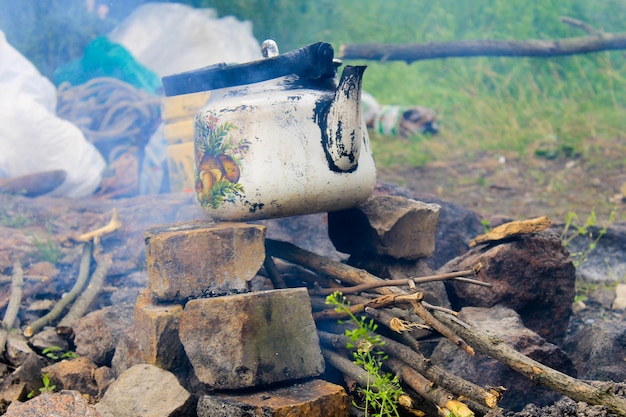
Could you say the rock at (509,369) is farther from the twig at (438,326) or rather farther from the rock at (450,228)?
the rock at (450,228)

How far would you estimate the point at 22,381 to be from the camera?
2301 millimetres

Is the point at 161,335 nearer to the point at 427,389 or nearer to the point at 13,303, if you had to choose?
the point at 427,389

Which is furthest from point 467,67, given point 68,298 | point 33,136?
point 68,298

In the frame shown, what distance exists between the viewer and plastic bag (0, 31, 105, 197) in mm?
4664

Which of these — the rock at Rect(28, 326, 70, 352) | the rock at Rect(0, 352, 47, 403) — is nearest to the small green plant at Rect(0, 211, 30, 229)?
the rock at Rect(28, 326, 70, 352)

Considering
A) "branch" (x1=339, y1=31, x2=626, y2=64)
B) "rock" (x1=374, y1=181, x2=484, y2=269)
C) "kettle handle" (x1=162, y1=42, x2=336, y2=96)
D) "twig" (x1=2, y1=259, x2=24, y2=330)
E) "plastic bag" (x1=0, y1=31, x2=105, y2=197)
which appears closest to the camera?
"kettle handle" (x1=162, y1=42, x2=336, y2=96)

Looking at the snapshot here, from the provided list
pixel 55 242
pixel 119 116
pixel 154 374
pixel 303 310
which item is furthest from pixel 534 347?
pixel 119 116

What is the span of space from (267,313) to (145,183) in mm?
3686

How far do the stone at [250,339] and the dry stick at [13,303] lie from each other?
0.98 metres

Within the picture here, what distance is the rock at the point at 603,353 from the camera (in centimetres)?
224

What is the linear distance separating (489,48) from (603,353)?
156 inches

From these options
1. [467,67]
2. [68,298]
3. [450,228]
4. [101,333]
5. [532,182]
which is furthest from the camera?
[467,67]

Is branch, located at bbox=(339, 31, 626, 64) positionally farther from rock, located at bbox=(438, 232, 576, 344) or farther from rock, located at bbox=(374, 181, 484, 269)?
rock, located at bbox=(438, 232, 576, 344)

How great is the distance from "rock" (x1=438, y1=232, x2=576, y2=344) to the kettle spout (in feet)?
2.29
